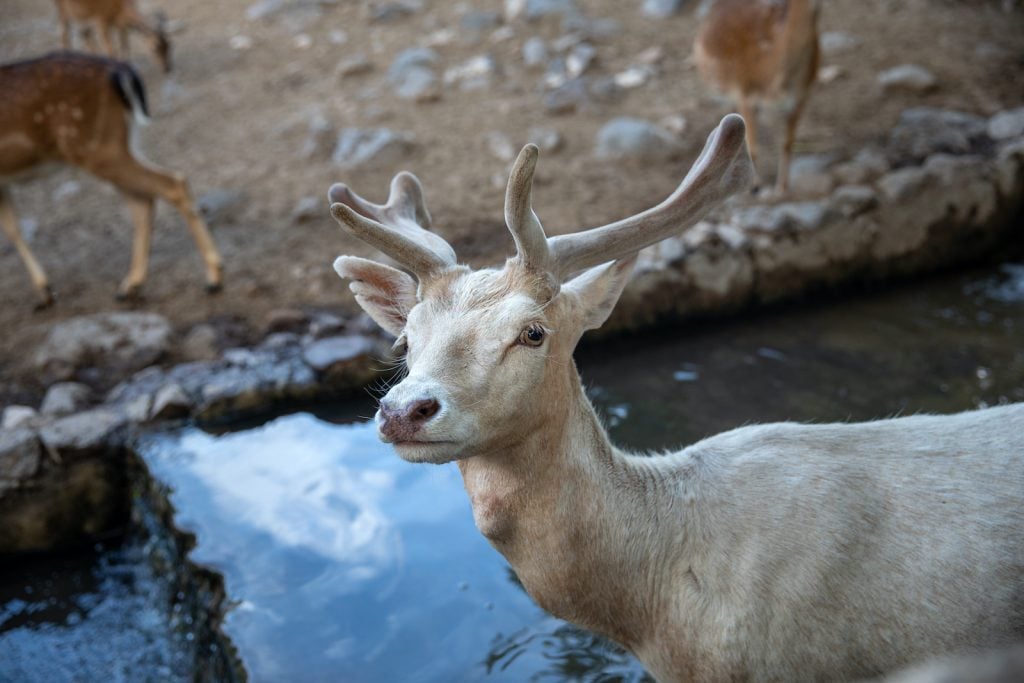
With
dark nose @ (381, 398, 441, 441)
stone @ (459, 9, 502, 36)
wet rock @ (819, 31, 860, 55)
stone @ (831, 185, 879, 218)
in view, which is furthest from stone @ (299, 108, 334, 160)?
dark nose @ (381, 398, 441, 441)

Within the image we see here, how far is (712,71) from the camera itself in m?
7.50

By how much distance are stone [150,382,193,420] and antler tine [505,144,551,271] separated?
353cm

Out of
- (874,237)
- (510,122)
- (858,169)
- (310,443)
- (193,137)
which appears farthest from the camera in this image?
(193,137)

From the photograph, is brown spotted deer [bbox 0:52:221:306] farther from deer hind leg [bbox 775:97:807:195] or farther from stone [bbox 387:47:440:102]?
deer hind leg [bbox 775:97:807:195]

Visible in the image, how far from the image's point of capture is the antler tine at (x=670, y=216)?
2721mm

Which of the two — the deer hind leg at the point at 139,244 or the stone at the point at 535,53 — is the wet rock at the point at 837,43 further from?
the deer hind leg at the point at 139,244

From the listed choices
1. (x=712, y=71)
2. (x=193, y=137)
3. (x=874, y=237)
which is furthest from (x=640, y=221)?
(x=193, y=137)

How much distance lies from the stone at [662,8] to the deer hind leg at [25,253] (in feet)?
22.2

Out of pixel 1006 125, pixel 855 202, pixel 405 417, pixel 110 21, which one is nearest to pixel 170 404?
pixel 405 417

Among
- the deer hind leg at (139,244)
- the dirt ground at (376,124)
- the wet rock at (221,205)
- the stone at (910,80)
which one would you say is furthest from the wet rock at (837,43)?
the deer hind leg at (139,244)

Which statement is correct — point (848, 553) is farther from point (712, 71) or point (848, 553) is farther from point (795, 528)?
point (712, 71)

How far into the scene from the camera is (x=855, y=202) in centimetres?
652

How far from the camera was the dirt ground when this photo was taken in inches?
282

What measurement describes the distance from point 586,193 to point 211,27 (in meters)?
7.52
